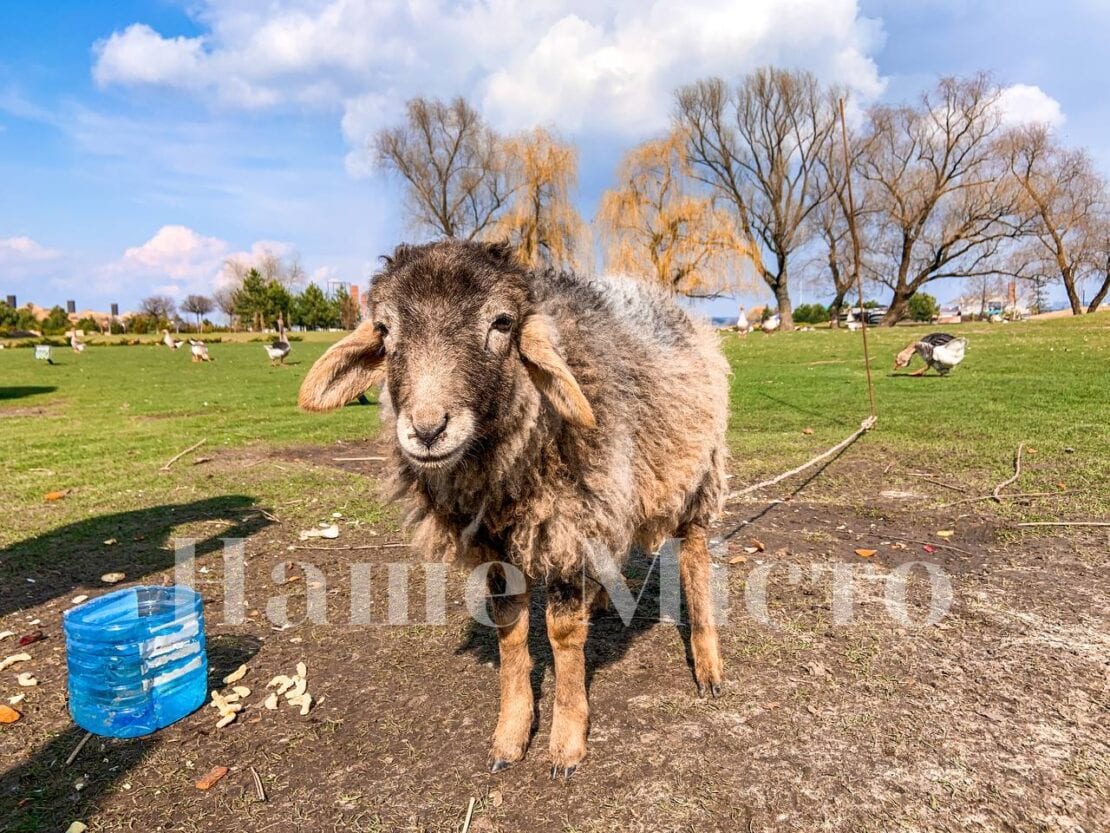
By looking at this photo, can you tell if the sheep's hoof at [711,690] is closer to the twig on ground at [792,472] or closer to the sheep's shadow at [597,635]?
the sheep's shadow at [597,635]

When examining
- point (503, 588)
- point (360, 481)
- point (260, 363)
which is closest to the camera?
point (503, 588)

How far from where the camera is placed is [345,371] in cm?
319

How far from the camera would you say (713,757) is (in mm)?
3137

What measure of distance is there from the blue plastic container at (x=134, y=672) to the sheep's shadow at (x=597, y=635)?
1548 mm

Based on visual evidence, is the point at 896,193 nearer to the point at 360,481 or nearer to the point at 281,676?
the point at 360,481

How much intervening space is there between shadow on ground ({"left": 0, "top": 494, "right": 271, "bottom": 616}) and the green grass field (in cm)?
39

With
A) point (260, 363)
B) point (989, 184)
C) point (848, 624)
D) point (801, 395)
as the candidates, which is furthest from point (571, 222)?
point (848, 624)

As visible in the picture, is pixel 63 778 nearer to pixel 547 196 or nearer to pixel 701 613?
pixel 701 613

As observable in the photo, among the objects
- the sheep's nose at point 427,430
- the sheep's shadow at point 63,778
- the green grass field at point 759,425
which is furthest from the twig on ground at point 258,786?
the green grass field at point 759,425

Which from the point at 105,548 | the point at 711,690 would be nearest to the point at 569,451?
the point at 711,690

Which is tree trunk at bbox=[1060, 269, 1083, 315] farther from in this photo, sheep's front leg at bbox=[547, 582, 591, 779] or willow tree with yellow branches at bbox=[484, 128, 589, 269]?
sheep's front leg at bbox=[547, 582, 591, 779]

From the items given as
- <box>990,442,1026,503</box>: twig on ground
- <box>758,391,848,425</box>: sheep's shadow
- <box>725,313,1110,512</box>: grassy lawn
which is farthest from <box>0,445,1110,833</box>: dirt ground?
<box>758,391,848,425</box>: sheep's shadow

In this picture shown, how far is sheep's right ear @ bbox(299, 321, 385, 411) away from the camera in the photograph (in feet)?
10.2

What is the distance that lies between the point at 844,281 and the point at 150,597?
219ft
